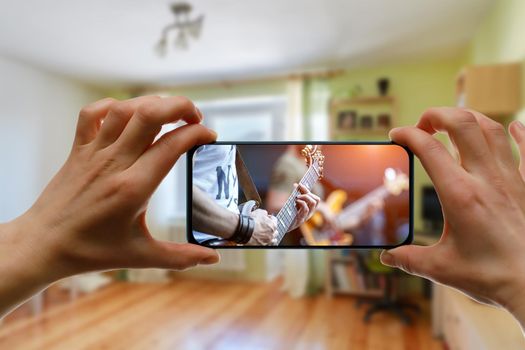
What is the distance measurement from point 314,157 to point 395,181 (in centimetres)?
15

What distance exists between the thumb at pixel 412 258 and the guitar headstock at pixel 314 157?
0.17 m

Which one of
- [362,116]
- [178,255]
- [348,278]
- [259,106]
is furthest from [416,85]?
[178,255]

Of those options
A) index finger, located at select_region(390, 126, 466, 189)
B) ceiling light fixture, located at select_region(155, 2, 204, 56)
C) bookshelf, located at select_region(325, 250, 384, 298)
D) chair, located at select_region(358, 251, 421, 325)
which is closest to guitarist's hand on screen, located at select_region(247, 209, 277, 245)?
index finger, located at select_region(390, 126, 466, 189)

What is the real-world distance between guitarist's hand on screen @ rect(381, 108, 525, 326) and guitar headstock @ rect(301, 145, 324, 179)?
15 cm

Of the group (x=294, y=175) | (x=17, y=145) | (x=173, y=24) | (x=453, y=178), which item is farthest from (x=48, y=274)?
(x=17, y=145)

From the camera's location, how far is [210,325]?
230 cm

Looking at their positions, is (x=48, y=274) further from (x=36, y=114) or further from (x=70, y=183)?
(x=36, y=114)

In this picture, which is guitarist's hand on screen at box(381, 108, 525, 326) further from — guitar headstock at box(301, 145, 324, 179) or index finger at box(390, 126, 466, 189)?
guitar headstock at box(301, 145, 324, 179)

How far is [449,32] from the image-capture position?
234cm

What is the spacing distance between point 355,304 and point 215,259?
2.59m

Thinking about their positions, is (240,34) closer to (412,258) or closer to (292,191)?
(292,191)

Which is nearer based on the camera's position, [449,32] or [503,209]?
[503,209]

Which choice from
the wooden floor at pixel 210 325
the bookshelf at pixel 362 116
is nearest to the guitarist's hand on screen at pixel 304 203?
the wooden floor at pixel 210 325

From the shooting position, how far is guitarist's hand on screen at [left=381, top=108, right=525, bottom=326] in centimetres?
38
